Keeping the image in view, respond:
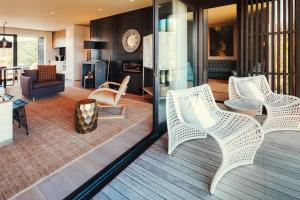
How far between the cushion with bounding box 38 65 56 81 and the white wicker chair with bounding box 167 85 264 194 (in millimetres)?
4864

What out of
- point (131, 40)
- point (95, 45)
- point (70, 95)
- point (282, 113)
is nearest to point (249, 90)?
point (282, 113)

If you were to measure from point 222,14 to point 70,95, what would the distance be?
19.7 ft

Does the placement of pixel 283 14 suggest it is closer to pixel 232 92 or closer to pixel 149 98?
pixel 232 92

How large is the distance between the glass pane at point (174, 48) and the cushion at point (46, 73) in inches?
163

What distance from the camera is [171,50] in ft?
12.2

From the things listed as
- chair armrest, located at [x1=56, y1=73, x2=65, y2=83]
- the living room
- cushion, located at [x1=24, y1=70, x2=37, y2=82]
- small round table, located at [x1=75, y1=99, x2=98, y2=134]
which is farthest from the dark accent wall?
small round table, located at [x1=75, y1=99, x2=98, y2=134]

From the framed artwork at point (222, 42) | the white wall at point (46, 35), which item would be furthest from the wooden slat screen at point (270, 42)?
the white wall at point (46, 35)

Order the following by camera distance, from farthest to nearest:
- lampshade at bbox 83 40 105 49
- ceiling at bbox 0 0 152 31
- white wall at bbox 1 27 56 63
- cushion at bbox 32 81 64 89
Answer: white wall at bbox 1 27 56 63, lampshade at bbox 83 40 105 49, ceiling at bbox 0 0 152 31, cushion at bbox 32 81 64 89

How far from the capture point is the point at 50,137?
10.4 ft

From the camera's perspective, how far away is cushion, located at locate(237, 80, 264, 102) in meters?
3.42

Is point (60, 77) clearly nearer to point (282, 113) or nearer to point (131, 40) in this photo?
point (131, 40)

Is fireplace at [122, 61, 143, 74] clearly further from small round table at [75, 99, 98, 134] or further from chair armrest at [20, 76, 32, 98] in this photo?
small round table at [75, 99, 98, 134]

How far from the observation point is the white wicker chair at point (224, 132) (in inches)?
77.7

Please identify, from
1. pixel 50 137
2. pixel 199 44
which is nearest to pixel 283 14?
pixel 199 44
